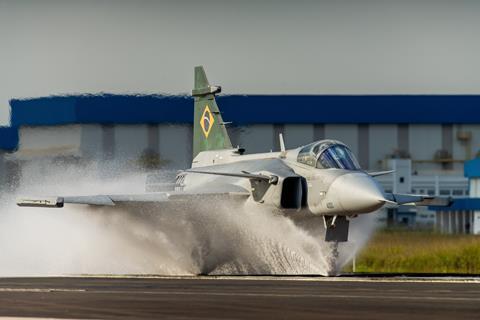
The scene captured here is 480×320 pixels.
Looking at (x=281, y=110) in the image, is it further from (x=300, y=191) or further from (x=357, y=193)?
(x=357, y=193)

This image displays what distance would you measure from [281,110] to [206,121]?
4430 cm

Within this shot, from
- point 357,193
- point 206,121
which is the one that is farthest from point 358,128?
point 357,193

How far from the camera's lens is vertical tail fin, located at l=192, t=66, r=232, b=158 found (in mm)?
37938

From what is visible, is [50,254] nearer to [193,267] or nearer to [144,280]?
[193,267]

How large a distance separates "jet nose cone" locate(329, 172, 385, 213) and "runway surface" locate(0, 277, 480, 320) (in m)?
3.05

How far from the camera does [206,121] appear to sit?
38.7m

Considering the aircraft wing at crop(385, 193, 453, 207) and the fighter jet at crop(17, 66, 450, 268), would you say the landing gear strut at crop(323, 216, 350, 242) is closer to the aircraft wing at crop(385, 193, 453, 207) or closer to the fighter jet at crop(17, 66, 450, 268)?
the fighter jet at crop(17, 66, 450, 268)

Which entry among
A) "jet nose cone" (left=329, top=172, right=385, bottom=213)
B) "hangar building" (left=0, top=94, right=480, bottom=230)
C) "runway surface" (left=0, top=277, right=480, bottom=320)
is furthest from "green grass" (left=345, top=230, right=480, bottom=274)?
"hangar building" (left=0, top=94, right=480, bottom=230)

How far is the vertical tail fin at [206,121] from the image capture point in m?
37.9

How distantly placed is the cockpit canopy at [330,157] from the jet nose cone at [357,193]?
59 centimetres

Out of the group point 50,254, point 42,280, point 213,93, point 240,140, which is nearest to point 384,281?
point 42,280

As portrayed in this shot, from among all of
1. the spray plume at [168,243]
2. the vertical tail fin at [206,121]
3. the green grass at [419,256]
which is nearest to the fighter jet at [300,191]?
the spray plume at [168,243]

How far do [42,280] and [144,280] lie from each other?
205 cm

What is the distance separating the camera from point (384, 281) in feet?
84.4
